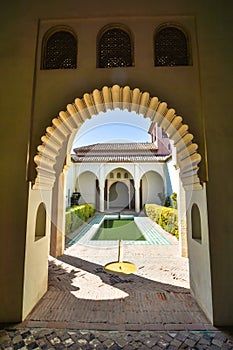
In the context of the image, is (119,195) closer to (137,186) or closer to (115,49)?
(137,186)

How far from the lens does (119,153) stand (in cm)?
1903

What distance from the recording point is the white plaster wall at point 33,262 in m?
2.79

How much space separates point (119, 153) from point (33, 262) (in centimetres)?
1643

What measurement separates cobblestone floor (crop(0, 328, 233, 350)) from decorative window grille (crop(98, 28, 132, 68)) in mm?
3684

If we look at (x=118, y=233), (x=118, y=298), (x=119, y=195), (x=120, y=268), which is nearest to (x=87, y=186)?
(x=119, y=195)

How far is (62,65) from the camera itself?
10.4 feet

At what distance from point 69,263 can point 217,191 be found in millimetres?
3977

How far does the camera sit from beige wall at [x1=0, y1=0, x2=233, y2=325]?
8.77 feet

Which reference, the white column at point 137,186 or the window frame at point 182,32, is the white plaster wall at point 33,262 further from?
the white column at point 137,186

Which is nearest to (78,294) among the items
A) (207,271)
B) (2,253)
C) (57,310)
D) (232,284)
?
(57,310)

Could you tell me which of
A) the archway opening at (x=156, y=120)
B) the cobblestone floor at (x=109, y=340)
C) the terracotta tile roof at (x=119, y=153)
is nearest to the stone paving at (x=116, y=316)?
the cobblestone floor at (x=109, y=340)

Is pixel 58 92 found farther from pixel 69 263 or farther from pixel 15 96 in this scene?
pixel 69 263

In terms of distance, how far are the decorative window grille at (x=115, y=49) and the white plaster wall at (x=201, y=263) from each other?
2311 millimetres

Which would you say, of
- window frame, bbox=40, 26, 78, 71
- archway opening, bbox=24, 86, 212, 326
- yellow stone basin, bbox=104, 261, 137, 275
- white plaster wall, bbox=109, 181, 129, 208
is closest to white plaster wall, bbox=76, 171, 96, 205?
white plaster wall, bbox=109, 181, 129, 208
